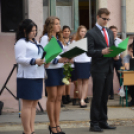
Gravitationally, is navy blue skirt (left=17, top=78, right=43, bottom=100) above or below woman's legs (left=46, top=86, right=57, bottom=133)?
above

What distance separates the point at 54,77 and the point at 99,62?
3.14 ft

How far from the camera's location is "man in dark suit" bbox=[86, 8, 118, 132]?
6770 millimetres

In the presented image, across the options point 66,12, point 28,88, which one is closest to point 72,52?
point 28,88

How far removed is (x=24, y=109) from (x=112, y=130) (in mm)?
1964

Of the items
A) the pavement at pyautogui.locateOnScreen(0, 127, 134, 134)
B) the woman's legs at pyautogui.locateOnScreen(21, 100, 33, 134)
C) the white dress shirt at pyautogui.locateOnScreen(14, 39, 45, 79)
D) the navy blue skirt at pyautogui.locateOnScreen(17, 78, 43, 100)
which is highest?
the white dress shirt at pyautogui.locateOnScreen(14, 39, 45, 79)

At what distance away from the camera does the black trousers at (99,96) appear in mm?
6875

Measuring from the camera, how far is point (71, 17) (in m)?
11.5

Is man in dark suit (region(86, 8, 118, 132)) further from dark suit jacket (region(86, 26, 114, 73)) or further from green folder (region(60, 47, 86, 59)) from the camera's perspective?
green folder (region(60, 47, 86, 59))

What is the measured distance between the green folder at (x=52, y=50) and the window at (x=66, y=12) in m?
5.65

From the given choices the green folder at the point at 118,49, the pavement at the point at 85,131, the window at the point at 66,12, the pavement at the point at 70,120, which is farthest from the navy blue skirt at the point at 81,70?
the green folder at the point at 118,49

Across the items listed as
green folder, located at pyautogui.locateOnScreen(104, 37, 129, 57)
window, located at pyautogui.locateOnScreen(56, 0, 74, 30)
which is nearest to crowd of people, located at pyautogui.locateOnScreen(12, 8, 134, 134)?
green folder, located at pyautogui.locateOnScreen(104, 37, 129, 57)

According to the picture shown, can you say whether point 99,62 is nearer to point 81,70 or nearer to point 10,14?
point 81,70

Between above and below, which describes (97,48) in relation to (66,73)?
above

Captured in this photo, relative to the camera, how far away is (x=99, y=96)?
22.7ft
